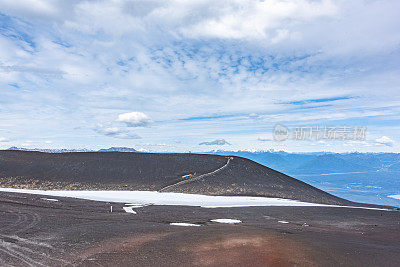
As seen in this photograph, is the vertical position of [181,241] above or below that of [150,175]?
below

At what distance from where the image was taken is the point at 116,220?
60.7 ft

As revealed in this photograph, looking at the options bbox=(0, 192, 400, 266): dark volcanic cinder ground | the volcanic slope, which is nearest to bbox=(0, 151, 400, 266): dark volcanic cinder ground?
bbox=(0, 192, 400, 266): dark volcanic cinder ground

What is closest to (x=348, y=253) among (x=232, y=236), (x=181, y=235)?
(x=232, y=236)

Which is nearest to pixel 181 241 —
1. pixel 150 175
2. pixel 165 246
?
pixel 165 246

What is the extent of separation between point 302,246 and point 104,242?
9.25 meters

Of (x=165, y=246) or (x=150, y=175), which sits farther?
(x=150, y=175)

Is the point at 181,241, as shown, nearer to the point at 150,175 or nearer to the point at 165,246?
the point at 165,246

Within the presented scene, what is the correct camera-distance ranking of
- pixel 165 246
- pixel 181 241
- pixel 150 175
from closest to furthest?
pixel 165 246
pixel 181 241
pixel 150 175

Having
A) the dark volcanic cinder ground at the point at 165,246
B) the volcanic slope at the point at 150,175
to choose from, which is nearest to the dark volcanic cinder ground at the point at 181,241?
the dark volcanic cinder ground at the point at 165,246

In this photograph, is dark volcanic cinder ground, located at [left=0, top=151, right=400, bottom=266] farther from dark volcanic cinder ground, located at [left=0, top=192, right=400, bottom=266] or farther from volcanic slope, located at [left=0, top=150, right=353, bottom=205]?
volcanic slope, located at [left=0, top=150, right=353, bottom=205]

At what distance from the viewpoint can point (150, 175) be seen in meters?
53.4

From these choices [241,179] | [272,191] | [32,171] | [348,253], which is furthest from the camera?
[32,171]

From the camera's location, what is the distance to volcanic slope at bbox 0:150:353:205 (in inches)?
1772

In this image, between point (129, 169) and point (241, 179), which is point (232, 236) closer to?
point (241, 179)
